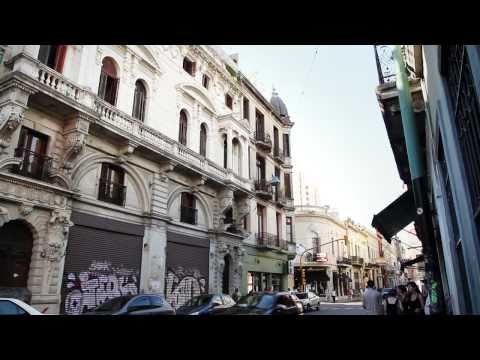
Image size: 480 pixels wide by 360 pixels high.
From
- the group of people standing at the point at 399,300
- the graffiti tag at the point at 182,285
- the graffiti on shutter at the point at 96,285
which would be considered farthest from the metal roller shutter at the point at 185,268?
the group of people standing at the point at 399,300

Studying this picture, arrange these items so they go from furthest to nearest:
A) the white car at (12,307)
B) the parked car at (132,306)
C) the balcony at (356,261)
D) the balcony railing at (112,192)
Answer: the balcony at (356,261)
the balcony railing at (112,192)
the parked car at (132,306)
the white car at (12,307)

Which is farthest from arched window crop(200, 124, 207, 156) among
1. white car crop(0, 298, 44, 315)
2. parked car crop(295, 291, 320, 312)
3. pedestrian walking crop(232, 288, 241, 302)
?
white car crop(0, 298, 44, 315)

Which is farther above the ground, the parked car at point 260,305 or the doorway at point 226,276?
the doorway at point 226,276

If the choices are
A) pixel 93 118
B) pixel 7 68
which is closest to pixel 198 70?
pixel 93 118

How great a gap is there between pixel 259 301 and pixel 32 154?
9.11 meters

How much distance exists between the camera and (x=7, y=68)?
11672 mm

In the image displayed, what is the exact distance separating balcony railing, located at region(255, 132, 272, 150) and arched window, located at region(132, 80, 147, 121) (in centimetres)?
1152

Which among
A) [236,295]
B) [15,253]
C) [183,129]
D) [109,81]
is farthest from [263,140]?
[15,253]

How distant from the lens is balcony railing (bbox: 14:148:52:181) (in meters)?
11.2

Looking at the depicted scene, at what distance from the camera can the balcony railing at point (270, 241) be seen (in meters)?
25.0

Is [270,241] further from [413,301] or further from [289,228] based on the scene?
[413,301]

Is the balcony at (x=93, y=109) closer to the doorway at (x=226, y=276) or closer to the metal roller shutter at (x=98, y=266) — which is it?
the metal roller shutter at (x=98, y=266)

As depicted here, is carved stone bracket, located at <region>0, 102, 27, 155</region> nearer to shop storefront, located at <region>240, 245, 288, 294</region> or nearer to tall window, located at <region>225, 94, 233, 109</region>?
shop storefront, located at <region>240, 245, 288, 294</region>
